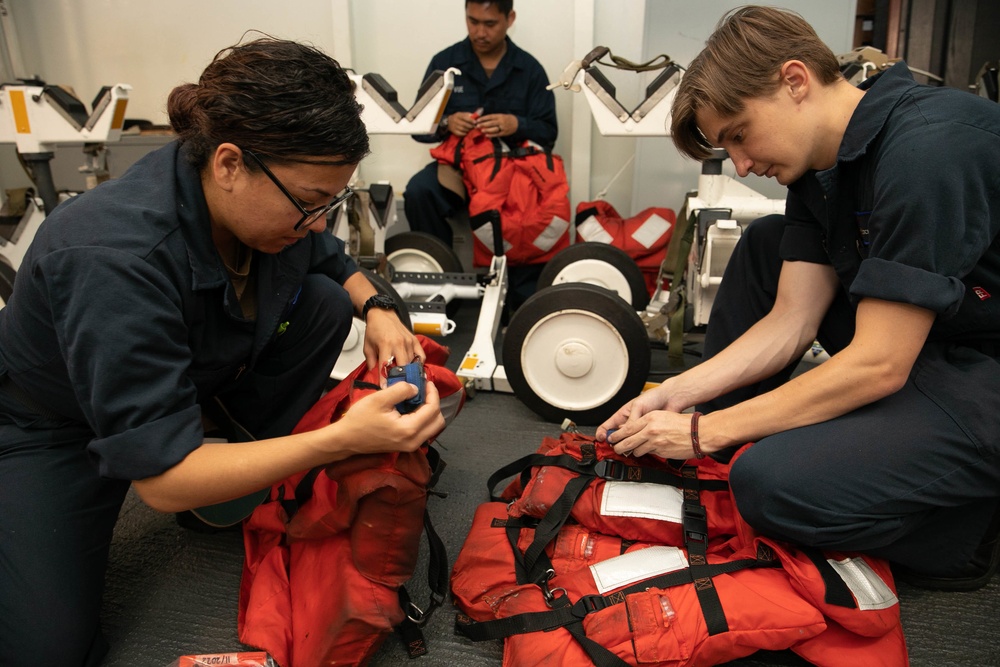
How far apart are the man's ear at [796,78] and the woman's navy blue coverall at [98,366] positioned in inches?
39.9

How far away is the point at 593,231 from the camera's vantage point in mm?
3006

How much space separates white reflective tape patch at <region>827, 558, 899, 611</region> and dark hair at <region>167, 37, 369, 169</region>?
43.5 inches

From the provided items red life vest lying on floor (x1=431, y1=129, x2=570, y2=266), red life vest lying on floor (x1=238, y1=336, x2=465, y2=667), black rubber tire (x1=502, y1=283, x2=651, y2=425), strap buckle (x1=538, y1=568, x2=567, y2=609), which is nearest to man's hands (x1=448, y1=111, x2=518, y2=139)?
red life vest lying on floor (x1=431, y1=129, x2=570, y2=266)

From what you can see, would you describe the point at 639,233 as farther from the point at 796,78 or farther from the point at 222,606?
the point at 222,606

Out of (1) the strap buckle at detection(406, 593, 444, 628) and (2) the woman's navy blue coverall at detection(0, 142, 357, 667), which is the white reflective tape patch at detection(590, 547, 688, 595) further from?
(2) the woman's navy blue coverall at detection(0, 142, 357, 667)

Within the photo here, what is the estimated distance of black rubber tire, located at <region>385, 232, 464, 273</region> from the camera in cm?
295

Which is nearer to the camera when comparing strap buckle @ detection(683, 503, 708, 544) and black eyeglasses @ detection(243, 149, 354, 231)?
black eyeglasses @ detection(243, 149, 354, 231)

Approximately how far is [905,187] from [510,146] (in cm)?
234

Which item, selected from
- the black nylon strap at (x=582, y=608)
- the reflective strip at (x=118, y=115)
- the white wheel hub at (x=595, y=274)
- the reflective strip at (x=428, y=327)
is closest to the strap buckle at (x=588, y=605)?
the black nylon strap at (x=582, y=608)

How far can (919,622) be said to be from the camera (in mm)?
1276

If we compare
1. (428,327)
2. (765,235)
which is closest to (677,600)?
(765,235)

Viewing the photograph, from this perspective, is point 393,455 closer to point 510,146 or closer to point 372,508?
point 372,508

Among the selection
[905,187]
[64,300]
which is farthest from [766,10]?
[64,300]

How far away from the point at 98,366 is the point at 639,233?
238cm
